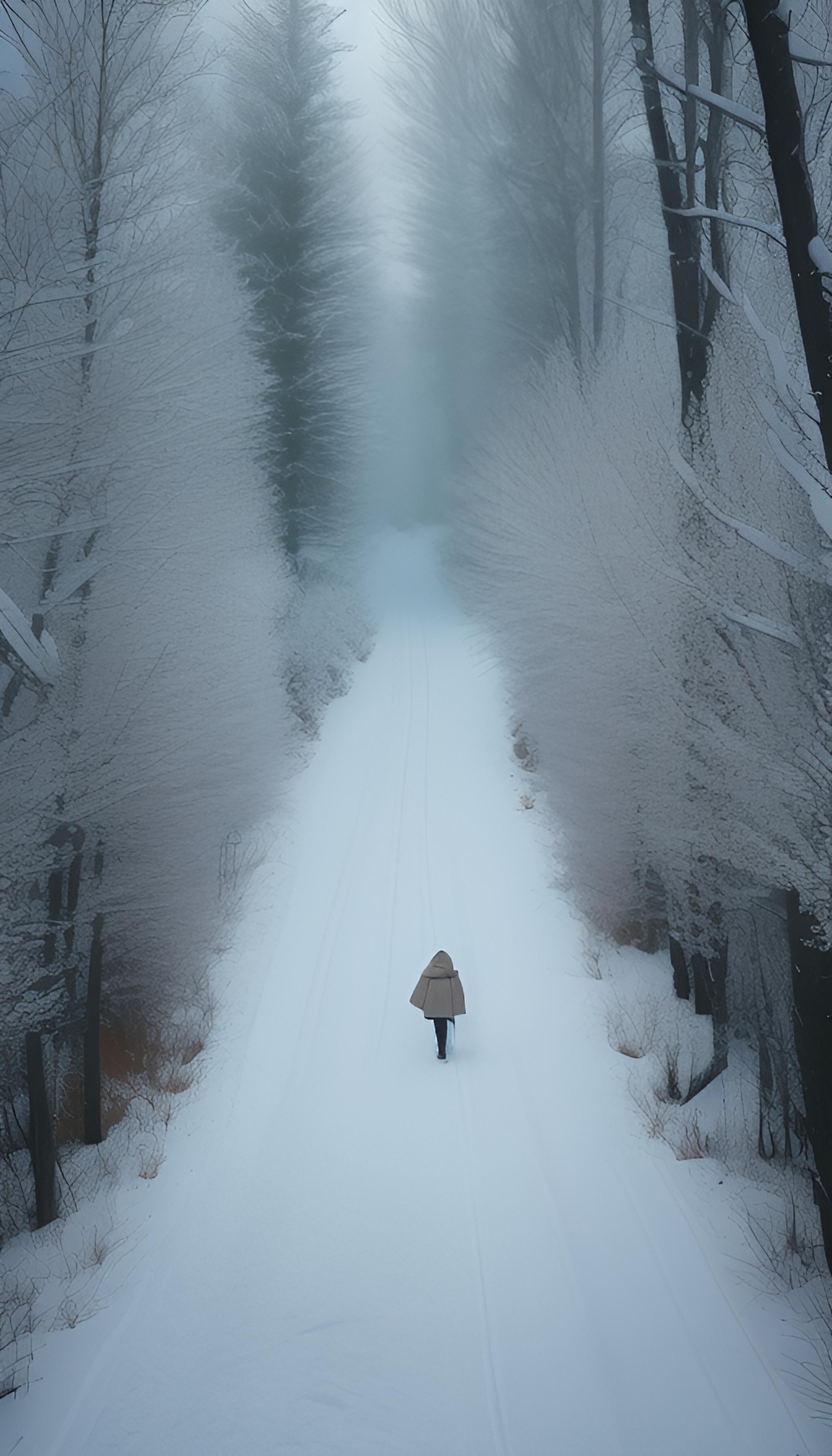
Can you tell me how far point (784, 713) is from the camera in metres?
4.19

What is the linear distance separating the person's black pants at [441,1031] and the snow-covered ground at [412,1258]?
Answer: 0.19 metres

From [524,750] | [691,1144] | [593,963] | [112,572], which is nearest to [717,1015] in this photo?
[691,1144]

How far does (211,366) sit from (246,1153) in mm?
6788

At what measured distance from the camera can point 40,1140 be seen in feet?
16.7

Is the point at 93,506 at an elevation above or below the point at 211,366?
below

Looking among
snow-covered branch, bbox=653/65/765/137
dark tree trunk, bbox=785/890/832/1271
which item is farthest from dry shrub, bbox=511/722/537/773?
snow-covered branch, bbox=653/65/765/137

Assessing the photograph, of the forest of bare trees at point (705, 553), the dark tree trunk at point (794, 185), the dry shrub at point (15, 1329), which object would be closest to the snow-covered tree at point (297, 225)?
the forest of bare trees at point (705, 553)

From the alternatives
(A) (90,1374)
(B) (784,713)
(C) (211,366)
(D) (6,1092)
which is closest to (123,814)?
(D) (6,1092)

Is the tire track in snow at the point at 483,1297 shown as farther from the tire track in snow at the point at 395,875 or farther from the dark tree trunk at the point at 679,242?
the dark tree trunk at the point at 679,242

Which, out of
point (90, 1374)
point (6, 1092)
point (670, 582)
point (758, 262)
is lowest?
point (90, 1374)

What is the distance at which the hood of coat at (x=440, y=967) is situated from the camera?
6480 mm

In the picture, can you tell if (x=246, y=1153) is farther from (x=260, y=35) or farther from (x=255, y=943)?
(x=260, y=35)

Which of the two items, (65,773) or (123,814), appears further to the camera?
(123,814)

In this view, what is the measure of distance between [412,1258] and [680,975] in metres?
3.92
